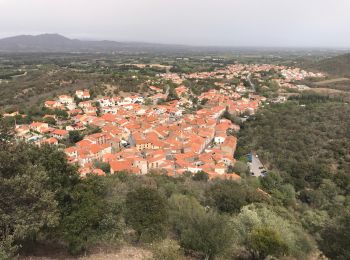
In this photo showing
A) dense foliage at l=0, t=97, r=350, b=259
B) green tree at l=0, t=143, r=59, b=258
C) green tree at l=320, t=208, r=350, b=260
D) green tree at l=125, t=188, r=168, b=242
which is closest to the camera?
green tree at l=0, t=143, r=59, b=258

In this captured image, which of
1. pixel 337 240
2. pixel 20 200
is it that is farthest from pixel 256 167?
pixel 20 200

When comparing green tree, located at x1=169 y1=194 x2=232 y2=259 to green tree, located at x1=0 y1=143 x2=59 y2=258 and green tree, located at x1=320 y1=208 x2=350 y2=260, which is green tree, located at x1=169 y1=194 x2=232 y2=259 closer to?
green tree, located at x1=320 y1=208 x2=350 y2=260

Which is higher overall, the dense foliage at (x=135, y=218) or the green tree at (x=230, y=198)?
the dense foliage at (x=135, y=218)

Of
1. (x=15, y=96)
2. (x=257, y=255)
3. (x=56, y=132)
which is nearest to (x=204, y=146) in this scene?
(x=56, y=132)

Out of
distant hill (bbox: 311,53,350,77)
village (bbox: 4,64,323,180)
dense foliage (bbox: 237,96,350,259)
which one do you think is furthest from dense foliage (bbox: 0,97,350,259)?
distant hill (bbox: 311,53,350,77)

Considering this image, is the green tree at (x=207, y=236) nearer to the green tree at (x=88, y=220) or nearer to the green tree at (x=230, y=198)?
the green tree at (x=88, y=220)

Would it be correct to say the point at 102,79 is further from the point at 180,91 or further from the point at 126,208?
the point at 126,208

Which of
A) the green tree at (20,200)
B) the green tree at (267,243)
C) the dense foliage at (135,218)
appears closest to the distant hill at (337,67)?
the dense foliage at (135,218)
